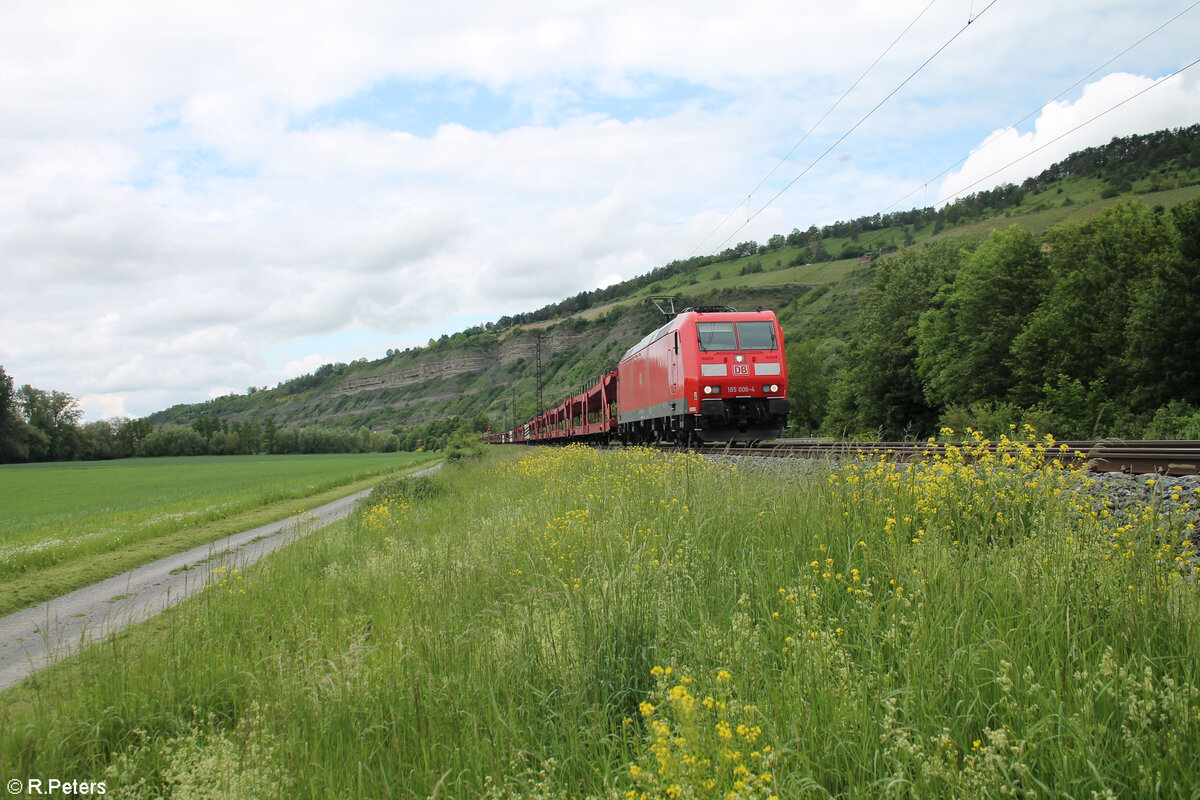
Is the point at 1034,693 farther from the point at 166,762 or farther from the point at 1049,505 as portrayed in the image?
the point at 166,762

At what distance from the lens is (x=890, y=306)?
48.6 meters

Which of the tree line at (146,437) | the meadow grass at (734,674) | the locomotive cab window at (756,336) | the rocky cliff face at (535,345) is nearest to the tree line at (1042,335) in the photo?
the locomotive cab window at (756,336)

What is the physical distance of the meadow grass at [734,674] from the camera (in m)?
2.71

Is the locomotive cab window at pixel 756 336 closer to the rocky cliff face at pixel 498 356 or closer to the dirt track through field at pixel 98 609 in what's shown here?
the dirt track through field at pixel 98 609

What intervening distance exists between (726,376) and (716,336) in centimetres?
128

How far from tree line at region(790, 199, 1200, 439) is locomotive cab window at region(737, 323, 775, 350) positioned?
11.3 metres

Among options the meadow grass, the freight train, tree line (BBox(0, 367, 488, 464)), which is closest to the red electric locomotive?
the freight train

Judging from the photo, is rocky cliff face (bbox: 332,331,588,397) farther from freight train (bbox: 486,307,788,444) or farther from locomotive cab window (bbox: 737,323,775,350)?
locomotive cab window (bbox: 737,323,775,350)

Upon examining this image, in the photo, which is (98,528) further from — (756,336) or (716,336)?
(756,336)

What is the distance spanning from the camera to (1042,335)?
3619cm

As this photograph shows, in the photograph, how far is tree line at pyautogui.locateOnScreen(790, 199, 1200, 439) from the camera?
29266 mm

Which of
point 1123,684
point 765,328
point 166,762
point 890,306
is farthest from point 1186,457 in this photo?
point 890,306

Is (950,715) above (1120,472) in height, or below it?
below

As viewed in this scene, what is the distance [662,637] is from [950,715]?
152cm
